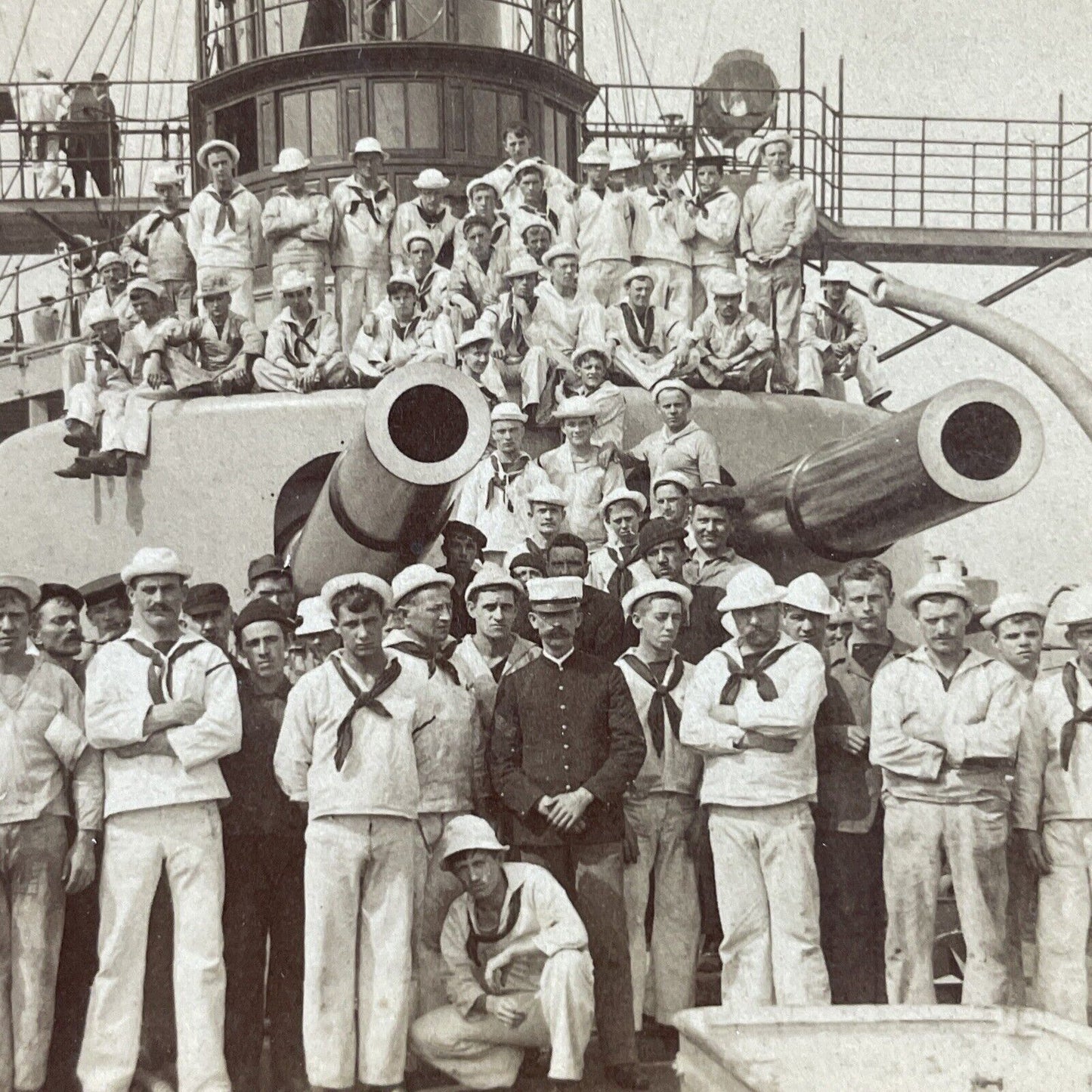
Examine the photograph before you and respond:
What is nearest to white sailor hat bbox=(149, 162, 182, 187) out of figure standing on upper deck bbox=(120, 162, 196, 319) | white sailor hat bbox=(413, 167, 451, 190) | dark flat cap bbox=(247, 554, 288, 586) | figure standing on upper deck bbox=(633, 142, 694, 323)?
figure standing on upper deck bbox=(120, 162, 196, 319)

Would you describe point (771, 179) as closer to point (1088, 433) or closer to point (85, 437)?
point (1088, 433)

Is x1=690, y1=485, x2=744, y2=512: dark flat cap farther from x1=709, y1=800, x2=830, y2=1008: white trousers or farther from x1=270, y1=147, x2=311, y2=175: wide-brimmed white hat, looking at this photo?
x1=270, y1=147, x2=311, y2=175: wide-brimmed white hat

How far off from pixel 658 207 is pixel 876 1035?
7.23 metres

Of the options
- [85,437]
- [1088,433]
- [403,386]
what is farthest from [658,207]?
[403,386]

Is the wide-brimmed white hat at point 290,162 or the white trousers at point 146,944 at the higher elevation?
the wide-brimmed white hat at point 290,162

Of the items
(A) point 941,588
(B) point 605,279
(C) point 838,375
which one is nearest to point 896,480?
(A) point 941,588

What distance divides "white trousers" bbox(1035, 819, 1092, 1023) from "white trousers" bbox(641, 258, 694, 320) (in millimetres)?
5459

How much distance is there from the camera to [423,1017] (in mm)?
5297

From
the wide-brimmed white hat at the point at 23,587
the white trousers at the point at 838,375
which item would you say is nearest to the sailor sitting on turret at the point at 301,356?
the white trousers at the point at 838,375

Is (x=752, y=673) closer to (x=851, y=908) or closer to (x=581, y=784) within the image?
(x=581, y=784)

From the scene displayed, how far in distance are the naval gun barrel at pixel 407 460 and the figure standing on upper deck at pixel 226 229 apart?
162 inches

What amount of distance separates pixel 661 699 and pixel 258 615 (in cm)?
131

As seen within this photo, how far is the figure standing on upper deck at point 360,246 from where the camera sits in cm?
1055

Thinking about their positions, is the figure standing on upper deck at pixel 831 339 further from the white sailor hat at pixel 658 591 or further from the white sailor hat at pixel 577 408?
the white sailor hat at pixel 658 591
